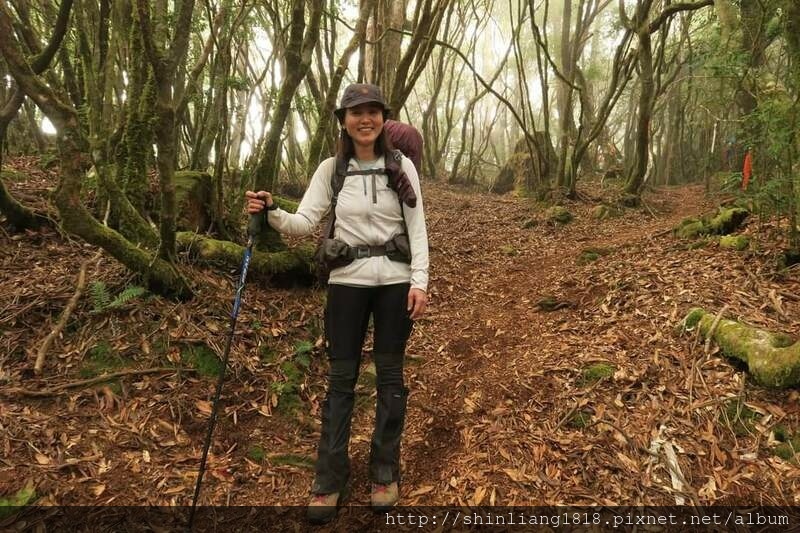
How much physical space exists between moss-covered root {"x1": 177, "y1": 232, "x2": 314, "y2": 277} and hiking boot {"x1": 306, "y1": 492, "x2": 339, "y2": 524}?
2.77m

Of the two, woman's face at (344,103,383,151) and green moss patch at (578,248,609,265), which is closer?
woman's face at (344,103,383,151)

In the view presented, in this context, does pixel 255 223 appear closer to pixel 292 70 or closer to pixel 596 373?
pixel 292 70

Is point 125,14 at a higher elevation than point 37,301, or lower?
higher

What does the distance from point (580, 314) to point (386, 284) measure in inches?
118

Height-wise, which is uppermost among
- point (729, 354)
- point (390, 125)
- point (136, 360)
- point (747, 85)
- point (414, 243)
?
point (747, 85)

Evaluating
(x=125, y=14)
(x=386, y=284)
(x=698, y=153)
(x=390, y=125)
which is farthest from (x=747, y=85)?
(x=698, y=153)

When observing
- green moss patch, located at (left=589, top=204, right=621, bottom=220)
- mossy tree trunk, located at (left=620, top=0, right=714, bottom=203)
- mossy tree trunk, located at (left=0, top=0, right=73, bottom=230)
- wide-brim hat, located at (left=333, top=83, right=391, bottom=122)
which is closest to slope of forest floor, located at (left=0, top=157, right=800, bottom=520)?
mossy tree trunk, located at (left=0, top=0, right=73, bottom=230)

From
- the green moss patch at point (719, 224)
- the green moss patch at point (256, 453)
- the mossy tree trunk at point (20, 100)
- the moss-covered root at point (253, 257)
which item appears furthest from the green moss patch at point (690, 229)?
the mossy tree trunk at point (20, 100)

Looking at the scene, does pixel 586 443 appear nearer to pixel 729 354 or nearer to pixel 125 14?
pixel 729 354

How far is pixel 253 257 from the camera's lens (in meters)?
5.02

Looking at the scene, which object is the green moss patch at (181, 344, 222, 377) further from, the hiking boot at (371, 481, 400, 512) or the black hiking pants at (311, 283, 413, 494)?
the hiking boot at (371, 481, 400, 512)

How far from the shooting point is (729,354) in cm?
357

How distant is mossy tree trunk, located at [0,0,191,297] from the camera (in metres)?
3.00

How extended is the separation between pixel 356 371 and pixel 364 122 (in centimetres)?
165
